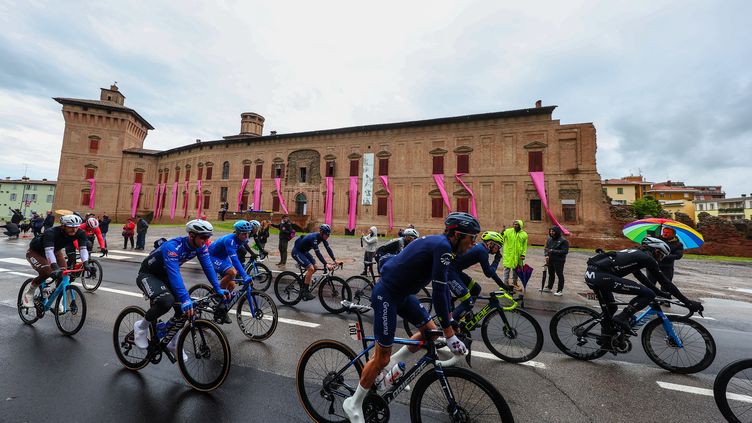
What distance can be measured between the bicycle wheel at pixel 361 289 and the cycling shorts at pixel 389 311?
12.1 ft

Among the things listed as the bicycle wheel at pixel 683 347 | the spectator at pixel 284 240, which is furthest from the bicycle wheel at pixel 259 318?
the spectator at pixel 284 240

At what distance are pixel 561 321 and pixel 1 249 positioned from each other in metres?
22.5

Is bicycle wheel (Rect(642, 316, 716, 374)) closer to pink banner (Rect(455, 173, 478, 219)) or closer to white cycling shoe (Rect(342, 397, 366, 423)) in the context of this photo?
white cycling shoe (Rect(342, 397, 366, 423))

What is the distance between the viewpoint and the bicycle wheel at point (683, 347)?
13.0ft

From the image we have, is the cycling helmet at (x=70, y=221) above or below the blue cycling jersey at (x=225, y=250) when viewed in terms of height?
above

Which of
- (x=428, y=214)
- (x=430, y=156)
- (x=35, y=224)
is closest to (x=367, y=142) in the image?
(x=430, y=156)

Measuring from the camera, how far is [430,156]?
2961 centimetres

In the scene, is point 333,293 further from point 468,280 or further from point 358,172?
point 358,172

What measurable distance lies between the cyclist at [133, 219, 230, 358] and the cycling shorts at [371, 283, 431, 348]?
6.87 ft

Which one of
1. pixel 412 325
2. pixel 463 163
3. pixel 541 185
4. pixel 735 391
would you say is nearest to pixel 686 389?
pixel 735 391

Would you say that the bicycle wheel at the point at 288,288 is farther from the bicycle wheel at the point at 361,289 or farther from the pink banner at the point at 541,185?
the pink banner at the point at 541,185

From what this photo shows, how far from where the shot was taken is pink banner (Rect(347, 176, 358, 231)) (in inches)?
1230

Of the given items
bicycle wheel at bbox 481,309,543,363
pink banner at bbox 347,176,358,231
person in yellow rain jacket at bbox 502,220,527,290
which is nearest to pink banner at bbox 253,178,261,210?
pink banner at bbox 347,176,358,231

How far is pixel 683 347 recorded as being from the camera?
4066 mm
